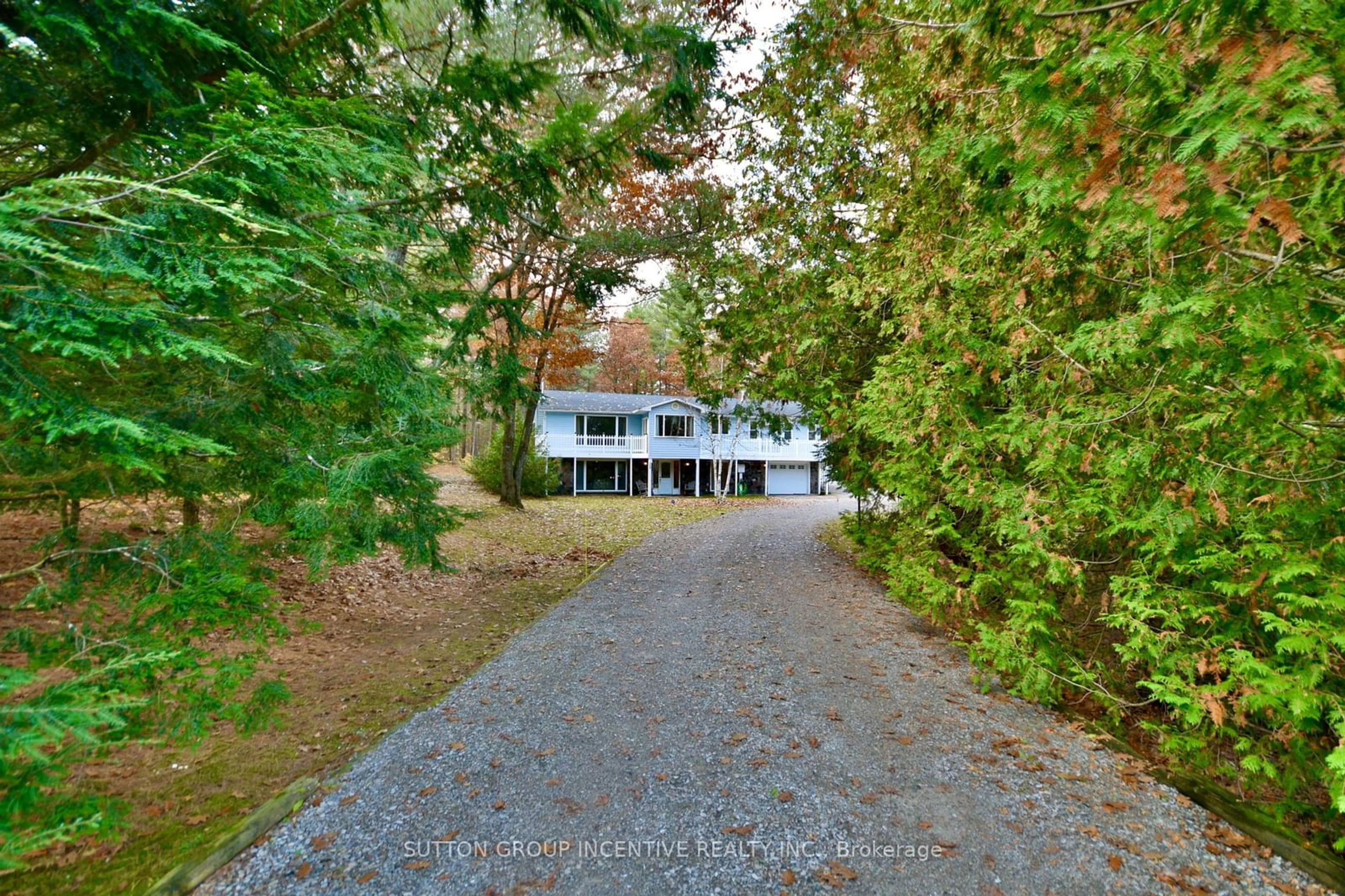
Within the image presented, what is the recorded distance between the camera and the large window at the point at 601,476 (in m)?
29.1

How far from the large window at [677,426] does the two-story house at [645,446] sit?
3cm

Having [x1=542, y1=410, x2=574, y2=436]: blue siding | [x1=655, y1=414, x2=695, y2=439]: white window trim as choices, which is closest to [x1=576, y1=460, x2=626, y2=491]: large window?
[x1=542, y1=410, x2=574, y2=436]: blue siding

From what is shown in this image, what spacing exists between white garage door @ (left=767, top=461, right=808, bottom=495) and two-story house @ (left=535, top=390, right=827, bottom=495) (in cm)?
111

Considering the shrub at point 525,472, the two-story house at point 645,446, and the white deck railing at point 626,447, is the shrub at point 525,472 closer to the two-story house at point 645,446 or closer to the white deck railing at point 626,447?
the white deck railing at point 626,447

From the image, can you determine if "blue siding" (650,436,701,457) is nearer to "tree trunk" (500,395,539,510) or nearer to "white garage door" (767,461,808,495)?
"white garage door" (767,461,808,495)

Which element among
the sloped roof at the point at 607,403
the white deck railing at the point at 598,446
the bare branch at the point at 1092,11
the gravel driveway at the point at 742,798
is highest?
the sloped roof at the point at 607,403

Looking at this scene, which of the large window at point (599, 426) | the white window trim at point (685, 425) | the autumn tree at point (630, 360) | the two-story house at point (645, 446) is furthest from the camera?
the autumn tree at point (630, 360)

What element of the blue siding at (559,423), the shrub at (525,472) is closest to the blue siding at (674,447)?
the blue siding at (559,423)

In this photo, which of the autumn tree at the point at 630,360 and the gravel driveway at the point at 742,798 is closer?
the gravel driveway at the point at 742,798

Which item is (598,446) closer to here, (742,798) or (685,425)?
(685,425)

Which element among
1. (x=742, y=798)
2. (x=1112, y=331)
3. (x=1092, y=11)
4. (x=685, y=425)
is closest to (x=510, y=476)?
Answer: (x=685, y=425)

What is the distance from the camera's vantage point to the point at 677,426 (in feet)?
94.9

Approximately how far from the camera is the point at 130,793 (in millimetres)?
3795

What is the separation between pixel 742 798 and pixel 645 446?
24.9 meters
